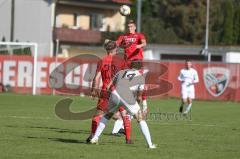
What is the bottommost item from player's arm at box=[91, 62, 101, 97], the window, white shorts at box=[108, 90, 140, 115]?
white shorts at box=[108, 90, 140, 115]

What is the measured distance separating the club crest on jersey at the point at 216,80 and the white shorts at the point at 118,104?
93.4ft

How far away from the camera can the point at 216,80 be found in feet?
139

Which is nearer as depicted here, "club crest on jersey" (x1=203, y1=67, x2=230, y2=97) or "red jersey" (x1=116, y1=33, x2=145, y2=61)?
"red jersey" (x1=116, y1=33, x2=145, y2=61)

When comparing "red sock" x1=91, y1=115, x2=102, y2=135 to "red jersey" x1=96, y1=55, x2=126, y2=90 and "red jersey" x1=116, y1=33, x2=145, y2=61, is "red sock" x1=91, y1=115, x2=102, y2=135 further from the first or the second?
"red jersey" x1=116, y1=33, x2=145, y2=61

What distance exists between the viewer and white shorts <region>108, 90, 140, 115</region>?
13.9m

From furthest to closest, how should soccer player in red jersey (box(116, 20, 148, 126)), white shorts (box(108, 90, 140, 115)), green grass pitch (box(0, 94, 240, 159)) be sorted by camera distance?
soccer player in red jersey (box(116, 20, 148, 126))
white shorts (box(108, 90, 140, 115))
green grass pitch (box(0, 94, 240, 159))

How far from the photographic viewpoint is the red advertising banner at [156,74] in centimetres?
4216

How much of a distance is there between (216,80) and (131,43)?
26.2 m

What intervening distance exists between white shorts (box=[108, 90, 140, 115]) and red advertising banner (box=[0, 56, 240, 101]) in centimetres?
2737

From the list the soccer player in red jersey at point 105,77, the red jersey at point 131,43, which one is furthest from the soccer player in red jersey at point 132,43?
the soccer player in red jersey at point 105,77

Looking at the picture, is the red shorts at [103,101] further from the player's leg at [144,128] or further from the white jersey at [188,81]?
the white jersey at [188,81]

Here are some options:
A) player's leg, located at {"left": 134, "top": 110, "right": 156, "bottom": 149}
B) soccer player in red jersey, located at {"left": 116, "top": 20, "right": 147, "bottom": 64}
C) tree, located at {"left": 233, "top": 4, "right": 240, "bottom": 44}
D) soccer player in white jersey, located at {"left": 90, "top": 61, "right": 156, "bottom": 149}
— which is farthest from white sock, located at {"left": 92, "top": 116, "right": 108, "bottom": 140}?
tree, located at {"left": 233, "top": 4, "right": 240, "bottom": 44}

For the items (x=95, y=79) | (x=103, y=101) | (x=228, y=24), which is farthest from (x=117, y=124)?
(x=228, y=24)

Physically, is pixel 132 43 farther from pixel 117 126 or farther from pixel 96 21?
pixel 96 21
